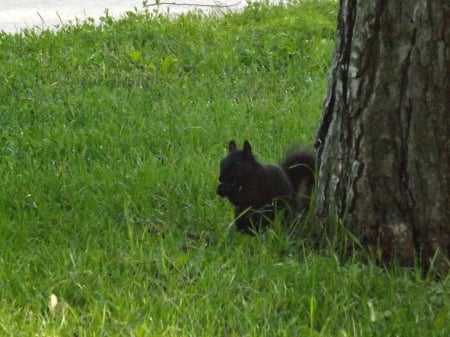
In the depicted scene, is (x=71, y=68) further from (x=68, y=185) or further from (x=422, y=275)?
(x=422, y=275)

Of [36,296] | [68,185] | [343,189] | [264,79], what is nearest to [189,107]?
[264,79]

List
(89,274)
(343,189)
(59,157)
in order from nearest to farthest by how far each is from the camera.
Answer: (89,274) → (343,189) → (59,157)

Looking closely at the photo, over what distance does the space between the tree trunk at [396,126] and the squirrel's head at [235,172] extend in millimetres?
477

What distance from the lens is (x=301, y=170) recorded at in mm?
5156

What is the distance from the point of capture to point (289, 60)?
7340 mm

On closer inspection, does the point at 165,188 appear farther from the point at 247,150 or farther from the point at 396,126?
the point at 396,126

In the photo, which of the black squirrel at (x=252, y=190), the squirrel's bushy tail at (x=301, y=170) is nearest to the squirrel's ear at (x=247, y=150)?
the black squirrel at (x=252, y=190)

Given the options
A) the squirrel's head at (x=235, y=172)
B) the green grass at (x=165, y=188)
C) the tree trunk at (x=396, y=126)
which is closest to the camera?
the green grass at (x=165, y=188)

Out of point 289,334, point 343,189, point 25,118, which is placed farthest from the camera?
point 25,118

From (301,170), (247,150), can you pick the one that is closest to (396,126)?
(247,150)

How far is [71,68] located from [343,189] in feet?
9.75

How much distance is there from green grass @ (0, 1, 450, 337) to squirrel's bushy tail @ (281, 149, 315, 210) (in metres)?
0.34

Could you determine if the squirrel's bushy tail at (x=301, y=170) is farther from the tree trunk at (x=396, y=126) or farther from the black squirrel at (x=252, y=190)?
the tree trunk at (x=396, y=126)

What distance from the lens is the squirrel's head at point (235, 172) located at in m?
4.84
